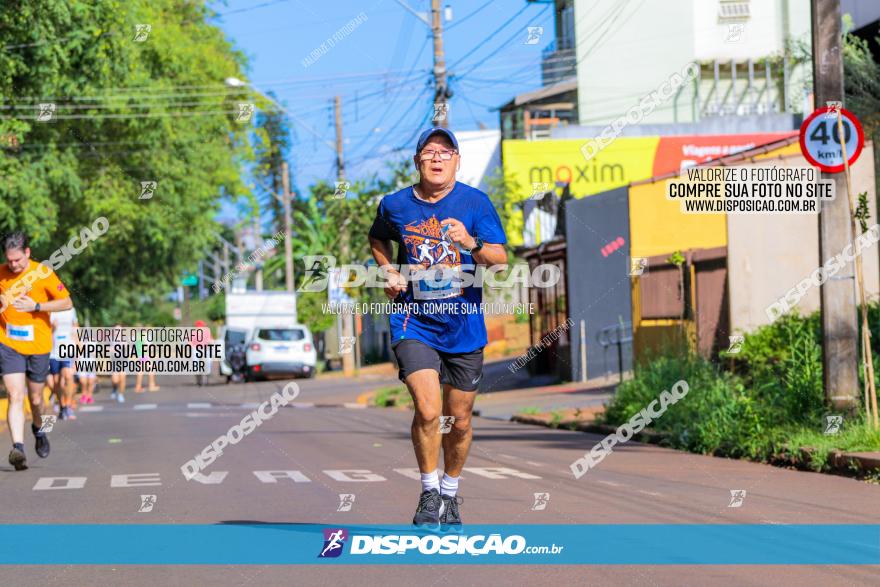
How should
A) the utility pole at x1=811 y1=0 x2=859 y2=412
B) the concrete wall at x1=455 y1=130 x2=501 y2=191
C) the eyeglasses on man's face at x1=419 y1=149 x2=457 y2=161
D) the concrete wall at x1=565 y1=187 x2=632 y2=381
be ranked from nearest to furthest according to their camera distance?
the eyeglasses on man's face at x1=419 y1=149 x2=457 y2=161 → the utility pole at x1=811 y1=0 x2=859 y2=412 → the concrete wall at x1=565 y1=187 x2=632 y2=381 → the concrete wall at x1=455 y1=130 x2=501 y2=191

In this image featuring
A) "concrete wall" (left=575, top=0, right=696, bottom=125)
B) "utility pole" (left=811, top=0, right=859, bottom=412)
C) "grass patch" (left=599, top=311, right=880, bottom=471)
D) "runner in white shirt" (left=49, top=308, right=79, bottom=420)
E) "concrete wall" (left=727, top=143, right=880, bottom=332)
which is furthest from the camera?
"concrete wall" (left=575, top=0, right=696, bottom=125)

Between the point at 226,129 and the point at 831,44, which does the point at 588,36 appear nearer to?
the point at 226,129

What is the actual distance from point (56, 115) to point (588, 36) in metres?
20.8

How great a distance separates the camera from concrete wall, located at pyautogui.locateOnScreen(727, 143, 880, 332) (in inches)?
716

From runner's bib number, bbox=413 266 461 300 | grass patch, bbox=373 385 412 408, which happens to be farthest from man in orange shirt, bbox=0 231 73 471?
grass patch, bbox=373 385 412 408

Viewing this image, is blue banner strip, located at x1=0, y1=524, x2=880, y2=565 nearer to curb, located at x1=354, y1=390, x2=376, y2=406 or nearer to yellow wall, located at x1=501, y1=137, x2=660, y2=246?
curb, located at x1=354, y1=390, x2=376, y2=406

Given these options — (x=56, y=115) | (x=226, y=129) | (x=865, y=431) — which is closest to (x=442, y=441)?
(x=865, y=431)

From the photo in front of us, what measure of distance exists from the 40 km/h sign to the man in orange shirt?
22.4ft

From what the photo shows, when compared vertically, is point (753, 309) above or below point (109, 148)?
below

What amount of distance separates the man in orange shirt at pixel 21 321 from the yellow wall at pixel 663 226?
15274mm

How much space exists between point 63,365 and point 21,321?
7596 millimetres

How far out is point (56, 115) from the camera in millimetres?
29125

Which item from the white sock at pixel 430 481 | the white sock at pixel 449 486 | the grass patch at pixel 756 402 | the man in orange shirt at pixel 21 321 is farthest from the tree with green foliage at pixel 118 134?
the white sock at pixel 430 481

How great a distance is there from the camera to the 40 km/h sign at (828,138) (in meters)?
12.0
